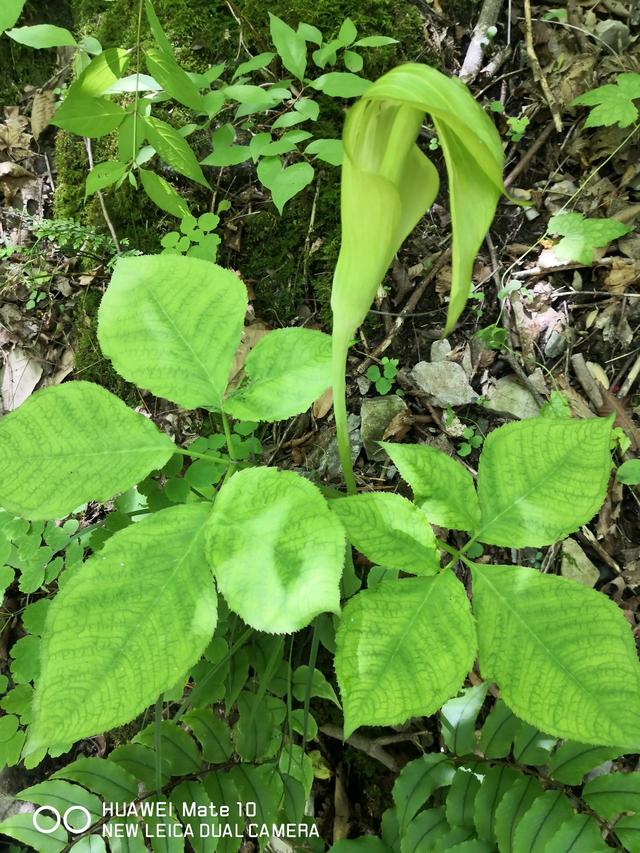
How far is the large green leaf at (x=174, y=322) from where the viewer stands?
3.04ft

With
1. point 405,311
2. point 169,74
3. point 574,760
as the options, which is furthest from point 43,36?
point 574,760

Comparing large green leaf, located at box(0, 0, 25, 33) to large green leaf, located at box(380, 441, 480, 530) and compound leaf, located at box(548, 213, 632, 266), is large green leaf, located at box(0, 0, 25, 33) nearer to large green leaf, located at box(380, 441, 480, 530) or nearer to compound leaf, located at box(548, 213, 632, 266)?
large green leaf, located at box(380, 441, 480, 530)

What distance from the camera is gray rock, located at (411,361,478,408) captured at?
5.27ft

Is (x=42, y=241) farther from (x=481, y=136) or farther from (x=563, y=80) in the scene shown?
(x=481, y=136)

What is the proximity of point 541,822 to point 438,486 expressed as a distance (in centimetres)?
51

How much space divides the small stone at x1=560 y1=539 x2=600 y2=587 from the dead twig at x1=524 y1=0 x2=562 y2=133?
1221 millimetres

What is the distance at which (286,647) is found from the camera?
4.10 feet

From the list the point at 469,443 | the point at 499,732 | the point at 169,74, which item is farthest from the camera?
the point at 469,443

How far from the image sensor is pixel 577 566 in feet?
4.72

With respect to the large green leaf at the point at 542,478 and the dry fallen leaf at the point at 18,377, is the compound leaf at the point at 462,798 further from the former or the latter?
the dry fallen leaf at the point at 18,377

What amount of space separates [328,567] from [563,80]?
182 cm

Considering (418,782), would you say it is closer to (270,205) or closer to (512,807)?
(512,807)

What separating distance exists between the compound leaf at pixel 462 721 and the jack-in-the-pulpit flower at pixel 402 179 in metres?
0.54

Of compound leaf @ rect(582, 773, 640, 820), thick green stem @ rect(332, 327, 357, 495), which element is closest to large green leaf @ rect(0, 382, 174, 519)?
thick green stem @ rect(332, 327, 357, 495)
